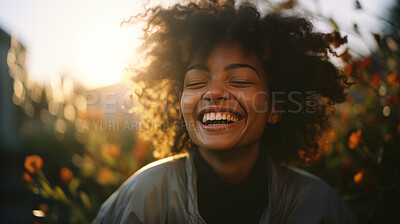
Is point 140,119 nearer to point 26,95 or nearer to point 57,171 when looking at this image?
point 26,95

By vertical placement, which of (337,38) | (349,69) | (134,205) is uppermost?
(337,38)

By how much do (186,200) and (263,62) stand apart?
0.64 m

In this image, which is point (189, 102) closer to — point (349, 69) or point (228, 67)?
point (228, 67)

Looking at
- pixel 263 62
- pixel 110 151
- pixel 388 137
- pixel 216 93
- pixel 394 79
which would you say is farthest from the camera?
pixel 110 151

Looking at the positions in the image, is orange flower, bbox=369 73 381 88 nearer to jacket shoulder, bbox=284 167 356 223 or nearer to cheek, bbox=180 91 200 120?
jacket shoulder, bbox=284 167 356 223

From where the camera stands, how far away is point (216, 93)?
1.05 meters

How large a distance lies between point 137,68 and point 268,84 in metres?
0.62

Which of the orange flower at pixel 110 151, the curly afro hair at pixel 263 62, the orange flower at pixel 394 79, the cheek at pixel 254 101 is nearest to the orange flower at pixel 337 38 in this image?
the curly afro hair at pixel 263 62

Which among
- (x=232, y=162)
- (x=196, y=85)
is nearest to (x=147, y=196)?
(x=232, y=162)

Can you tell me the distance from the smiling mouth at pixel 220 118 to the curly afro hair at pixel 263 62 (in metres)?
0.24

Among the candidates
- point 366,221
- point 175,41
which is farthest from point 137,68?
point 366,221

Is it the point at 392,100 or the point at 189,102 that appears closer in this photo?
the point at 189,102

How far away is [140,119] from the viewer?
1.60 meters

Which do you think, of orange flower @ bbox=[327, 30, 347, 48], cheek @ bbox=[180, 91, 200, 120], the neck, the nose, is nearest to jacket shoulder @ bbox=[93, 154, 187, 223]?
the neck
